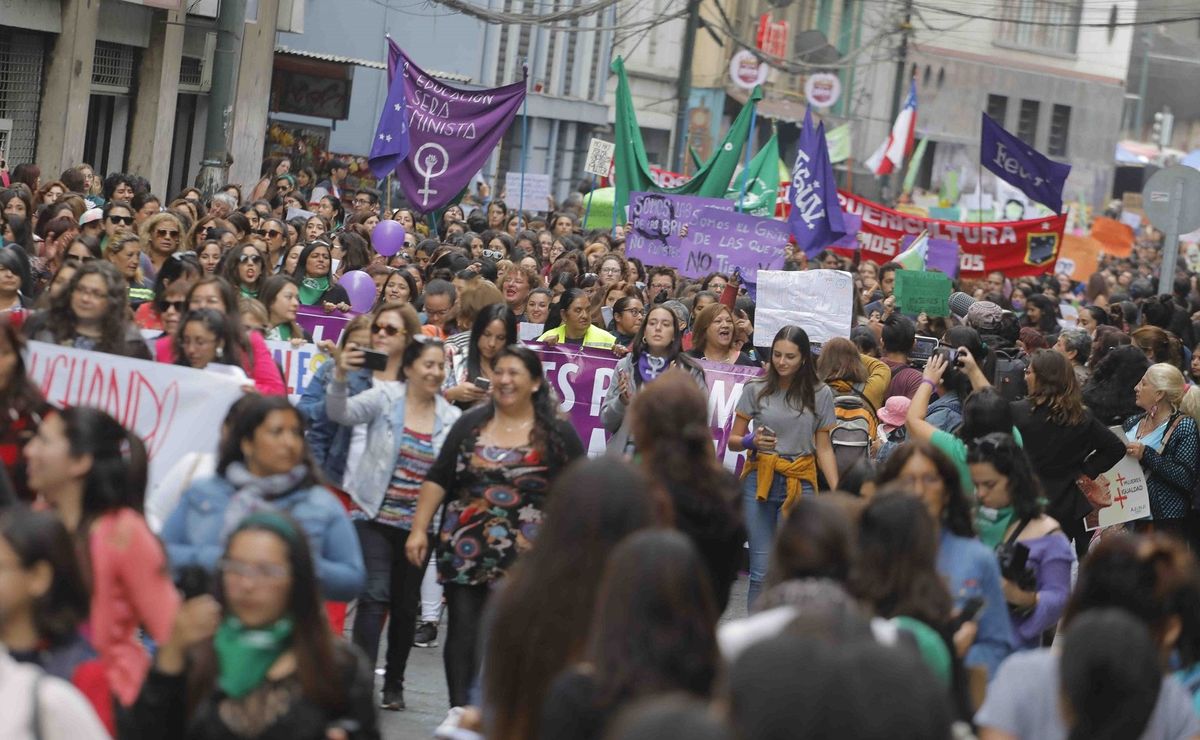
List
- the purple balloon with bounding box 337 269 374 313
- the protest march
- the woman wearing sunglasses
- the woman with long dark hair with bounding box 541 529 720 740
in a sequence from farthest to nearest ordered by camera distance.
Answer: the purple balloon with bounding box 337 269 374 313, the woman wearing sunglasses, the protest march, the woman with long dark hair with bounding box 541 529 720 740

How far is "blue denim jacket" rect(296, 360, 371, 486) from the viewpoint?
785 centimetres

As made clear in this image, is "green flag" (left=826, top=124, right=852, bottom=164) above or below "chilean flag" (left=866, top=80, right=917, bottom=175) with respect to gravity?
above

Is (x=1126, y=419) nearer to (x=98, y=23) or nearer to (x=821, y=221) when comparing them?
(x=821, y=221)

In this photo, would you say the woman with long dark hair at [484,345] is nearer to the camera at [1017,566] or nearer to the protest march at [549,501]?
the protest march at [549,501]

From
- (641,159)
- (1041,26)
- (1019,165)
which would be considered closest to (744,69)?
(1019,165)

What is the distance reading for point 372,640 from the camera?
24.2 ft

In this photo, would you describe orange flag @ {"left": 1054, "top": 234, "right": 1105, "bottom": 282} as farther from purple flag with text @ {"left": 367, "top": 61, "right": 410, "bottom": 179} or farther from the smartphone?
the smartphone

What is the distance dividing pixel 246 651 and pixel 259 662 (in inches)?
1.5

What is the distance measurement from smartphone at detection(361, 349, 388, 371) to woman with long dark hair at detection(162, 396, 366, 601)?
193cm

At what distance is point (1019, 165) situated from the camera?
71.2 feet

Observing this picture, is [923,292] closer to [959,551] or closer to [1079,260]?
[959,551]

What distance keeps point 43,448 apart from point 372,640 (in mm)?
2360

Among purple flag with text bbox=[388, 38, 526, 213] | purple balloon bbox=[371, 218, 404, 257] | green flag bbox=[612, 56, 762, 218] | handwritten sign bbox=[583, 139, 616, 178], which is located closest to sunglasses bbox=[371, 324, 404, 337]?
purple balloon bbox=[371, 218, 404, 257]

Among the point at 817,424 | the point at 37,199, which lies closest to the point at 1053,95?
the point at 37,199
